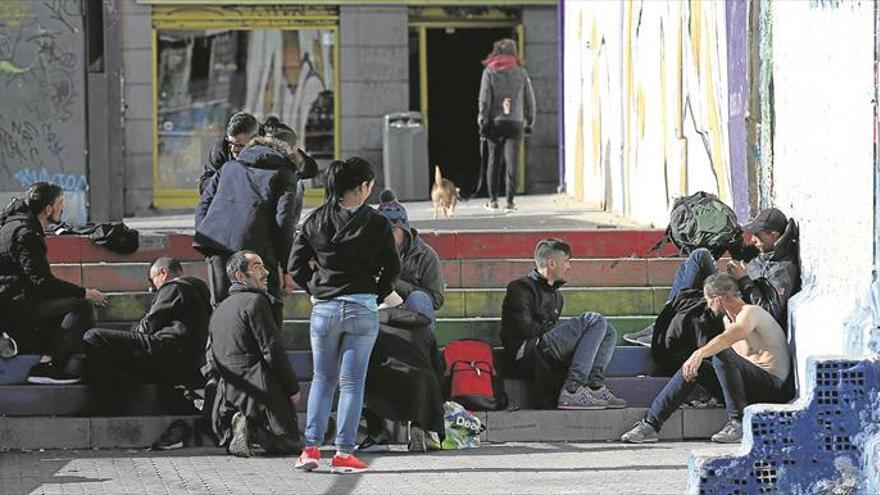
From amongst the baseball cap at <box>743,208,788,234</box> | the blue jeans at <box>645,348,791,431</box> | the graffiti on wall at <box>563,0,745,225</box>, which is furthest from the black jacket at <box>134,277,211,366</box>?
the graffiti on wall at <box>563,0,745,225</box>

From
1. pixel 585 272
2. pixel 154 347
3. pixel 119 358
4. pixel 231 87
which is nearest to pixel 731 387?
pixel 585 272

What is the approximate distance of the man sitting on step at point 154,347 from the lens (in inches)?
484

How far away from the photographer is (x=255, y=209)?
473 inches

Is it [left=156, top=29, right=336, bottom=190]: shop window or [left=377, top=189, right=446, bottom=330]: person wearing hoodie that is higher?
[left=156, top=29, right=336, bottom=190]: shop window

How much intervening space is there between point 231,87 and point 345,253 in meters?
13.2

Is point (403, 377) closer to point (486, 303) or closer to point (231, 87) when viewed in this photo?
point (486, 303)

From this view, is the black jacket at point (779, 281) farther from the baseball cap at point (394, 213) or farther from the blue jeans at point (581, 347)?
the baseball cap at point (394, 213)

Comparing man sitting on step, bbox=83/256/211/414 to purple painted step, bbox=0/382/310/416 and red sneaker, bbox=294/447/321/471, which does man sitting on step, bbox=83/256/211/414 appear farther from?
red sneaker, bbox=294/447/321/471

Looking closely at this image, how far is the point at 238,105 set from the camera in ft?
78.2

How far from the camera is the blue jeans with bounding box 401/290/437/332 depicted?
1241 centimetres

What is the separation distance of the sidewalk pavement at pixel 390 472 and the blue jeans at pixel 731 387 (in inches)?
9.2

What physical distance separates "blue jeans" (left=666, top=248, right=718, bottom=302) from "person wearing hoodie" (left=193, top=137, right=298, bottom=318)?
2.54 m

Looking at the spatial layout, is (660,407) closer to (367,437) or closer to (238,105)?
(367,437)

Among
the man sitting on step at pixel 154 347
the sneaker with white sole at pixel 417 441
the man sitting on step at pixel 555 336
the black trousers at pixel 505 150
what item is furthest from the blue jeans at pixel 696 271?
the black trousers at pixel 505 150
